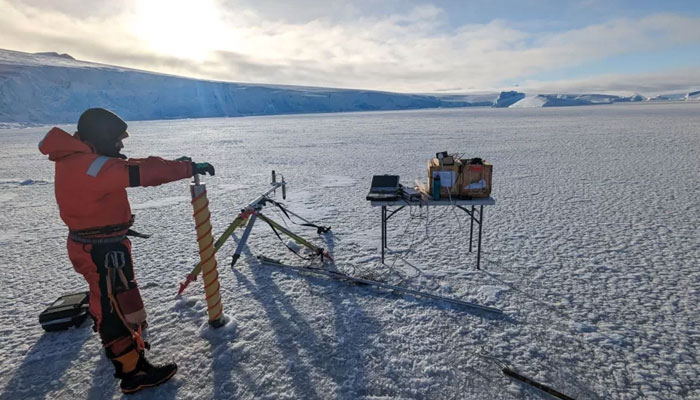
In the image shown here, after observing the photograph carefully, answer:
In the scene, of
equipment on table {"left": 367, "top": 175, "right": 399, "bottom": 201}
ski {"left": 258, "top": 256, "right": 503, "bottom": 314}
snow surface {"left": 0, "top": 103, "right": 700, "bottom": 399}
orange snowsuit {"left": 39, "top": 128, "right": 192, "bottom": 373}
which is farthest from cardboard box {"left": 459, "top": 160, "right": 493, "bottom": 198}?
orange snowsuit {"left": 39, "top": 128, "right": 192, "bottom": 373}

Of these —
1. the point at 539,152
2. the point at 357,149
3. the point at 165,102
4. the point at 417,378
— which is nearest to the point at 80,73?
the point at 165,102

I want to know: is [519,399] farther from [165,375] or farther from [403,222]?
[403,222]

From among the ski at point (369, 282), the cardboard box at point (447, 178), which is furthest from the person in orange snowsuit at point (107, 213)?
the cardboard box at point (447, 178)

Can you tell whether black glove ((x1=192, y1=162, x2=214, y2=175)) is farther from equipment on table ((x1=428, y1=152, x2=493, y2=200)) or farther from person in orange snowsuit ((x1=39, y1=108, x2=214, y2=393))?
equipment on table ((x1=428, y1=152, x2=493, y2=200))

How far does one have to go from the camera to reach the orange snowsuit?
2.27 meters

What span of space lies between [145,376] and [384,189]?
10.1 feet

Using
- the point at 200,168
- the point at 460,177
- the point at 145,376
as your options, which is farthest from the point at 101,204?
the point at 460,177

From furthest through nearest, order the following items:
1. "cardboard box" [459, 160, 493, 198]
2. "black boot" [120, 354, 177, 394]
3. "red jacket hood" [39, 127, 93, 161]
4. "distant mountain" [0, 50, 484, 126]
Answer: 1. "distant mountain" [0, 50, 484, 126]
2. "cardboard box" [459, 160, 493, 198]
3. "black boot" [120, 354, 177, 394]
4. "red jacket hood" [39, 127, 93, 161]

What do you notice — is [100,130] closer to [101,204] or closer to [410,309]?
[101,204]

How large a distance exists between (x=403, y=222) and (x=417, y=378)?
3911 mm

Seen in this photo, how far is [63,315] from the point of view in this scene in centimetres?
338

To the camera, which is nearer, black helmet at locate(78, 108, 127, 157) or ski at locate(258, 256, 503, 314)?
black helmet at locate(78, 108, 127, 157)

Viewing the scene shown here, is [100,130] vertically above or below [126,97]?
below

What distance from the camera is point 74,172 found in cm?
227
